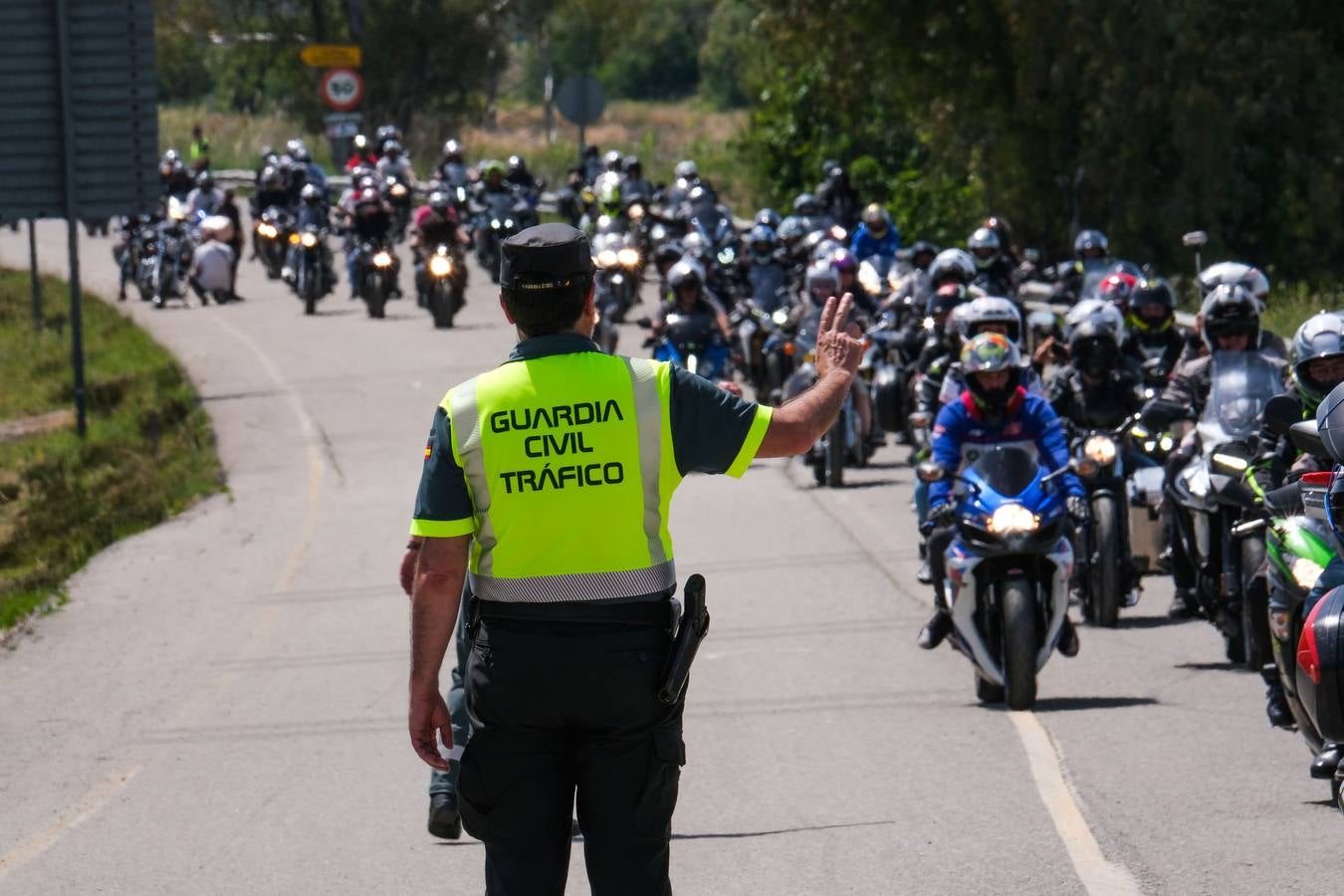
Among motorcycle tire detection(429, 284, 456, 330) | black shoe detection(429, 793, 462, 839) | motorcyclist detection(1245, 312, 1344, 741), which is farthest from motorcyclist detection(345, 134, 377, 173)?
black shoe detection(429, 793, 462, 839)

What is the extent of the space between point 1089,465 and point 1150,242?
67.9 feet

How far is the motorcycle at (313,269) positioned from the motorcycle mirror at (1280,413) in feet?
95.5

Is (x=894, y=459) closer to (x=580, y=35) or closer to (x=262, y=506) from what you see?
(x=262, y=506)

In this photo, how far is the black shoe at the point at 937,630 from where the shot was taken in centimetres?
1127

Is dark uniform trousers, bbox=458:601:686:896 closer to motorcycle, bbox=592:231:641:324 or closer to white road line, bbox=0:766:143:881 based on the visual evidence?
white road line, bbox=0:766:143:881

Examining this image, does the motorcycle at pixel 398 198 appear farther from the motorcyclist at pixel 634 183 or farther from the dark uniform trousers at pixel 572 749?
the dark uniform trousers at pixel 572 749

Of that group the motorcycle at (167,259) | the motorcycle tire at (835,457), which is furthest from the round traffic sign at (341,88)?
the motorcycle tire at (835,457)

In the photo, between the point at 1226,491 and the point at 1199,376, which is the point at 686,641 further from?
the point at 1199,376

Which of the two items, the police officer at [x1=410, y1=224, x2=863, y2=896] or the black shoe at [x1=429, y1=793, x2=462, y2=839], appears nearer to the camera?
the police officer at [x1=410, y1=224, x2=863, y2=896]

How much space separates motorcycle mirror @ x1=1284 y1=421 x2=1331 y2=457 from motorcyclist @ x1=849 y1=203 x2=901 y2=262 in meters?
19.1

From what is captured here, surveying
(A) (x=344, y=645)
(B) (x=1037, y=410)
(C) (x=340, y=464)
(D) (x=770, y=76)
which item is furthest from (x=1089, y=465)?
(D) (x=770, y=76)

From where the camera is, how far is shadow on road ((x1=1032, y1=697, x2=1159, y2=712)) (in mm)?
10805

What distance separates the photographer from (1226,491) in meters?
10.8

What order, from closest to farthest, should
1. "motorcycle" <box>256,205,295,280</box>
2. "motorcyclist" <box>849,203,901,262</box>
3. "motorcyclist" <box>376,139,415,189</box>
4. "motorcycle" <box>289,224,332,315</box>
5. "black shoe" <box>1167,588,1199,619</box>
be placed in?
"black shoe" <box>1167,588,1199,619</box> → "motorcyclist" <box>849,203,901,262</box> → "motorcycle" <box>289,224,332,315</box> → "motorcycle" <box>256,205,295,280</box> → "motorcyclist" <box>376,139,415,189</box>
